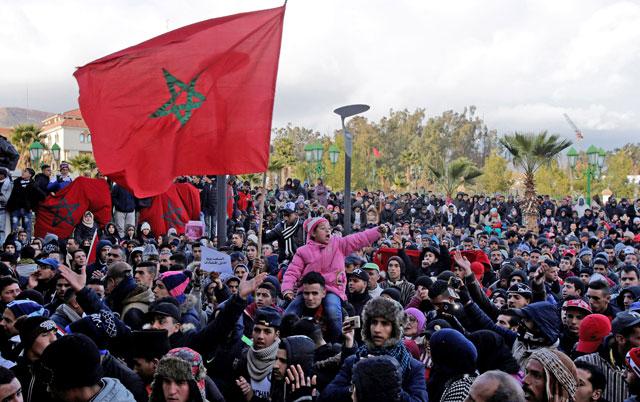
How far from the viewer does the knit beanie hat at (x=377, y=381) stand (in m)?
3.46

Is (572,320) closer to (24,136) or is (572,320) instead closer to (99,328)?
(99,328)

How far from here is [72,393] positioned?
358 cm

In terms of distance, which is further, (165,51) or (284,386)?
(165,51)

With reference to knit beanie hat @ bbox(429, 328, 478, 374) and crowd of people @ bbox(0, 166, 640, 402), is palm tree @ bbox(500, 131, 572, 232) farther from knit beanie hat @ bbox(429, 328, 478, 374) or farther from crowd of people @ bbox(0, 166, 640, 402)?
knit beanie hat @ bbox(429, 328, 478, 374)

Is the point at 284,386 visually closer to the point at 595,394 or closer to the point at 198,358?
the point at 198,358

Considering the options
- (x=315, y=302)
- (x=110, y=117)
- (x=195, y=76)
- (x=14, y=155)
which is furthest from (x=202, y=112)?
(x=14, y=155)

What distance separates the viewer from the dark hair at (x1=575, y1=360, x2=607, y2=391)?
15.7 ft

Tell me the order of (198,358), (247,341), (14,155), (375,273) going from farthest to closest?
(14,155) < (375,273) < (247,341) < (198,358)

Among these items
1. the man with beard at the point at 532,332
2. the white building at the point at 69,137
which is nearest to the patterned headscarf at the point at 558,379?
the man with beard at the point at 532,332

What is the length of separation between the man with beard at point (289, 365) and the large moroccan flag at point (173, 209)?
11.7 m

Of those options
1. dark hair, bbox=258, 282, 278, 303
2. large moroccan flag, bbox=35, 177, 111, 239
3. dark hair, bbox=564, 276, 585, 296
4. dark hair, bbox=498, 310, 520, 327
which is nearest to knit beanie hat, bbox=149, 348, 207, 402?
dark hair, bbox=258, 282, 278, 303

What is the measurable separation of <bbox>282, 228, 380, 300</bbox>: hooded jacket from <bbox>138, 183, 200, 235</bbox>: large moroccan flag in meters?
8.88

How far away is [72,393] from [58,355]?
0.20 m

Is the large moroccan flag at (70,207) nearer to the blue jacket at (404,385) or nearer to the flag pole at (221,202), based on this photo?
the flag pole at (221,202)
